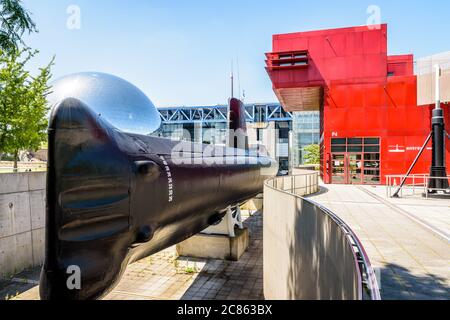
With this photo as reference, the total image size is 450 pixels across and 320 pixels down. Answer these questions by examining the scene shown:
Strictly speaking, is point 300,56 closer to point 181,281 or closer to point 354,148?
point 354,148

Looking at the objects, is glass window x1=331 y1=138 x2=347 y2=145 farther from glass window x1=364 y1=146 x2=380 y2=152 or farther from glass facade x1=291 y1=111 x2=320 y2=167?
glass facade x1=291 y1=111 x2=320 y2=167

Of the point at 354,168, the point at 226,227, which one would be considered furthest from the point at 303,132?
the point at 226,227

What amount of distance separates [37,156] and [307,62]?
2183 inches

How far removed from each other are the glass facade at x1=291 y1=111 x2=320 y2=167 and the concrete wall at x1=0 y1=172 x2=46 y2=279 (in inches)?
2223

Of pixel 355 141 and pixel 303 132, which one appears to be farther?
pixel 303 132

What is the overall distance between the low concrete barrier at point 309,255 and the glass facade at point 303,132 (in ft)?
187

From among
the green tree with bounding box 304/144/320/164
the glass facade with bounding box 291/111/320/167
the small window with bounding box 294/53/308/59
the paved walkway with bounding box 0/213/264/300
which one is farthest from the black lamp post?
the glass facade with bounding box 291/111/320/167

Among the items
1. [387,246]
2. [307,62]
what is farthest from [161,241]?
[307,62]

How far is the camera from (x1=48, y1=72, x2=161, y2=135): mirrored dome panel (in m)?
38.2

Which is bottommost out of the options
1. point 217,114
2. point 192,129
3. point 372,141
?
point 372,141

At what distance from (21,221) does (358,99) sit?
78.4ft

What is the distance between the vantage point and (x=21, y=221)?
1229cm

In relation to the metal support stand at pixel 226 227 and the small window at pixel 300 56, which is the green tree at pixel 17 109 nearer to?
the metal support stand at pixel 226 227

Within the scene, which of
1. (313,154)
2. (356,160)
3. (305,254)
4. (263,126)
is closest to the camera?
(305,254)
